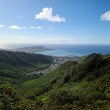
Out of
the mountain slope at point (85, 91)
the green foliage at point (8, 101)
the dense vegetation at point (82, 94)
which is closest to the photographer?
the green foliage at point (8, 101)

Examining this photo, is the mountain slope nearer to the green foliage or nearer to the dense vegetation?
the dense vegetation

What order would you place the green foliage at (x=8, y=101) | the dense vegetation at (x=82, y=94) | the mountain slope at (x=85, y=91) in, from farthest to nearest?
the mountain slope at (x=85, y=91)
the dense vegetation at (x=82, y=94)
the green foliage at (x=8, y=101)

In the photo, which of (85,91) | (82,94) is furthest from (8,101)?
(85,91)

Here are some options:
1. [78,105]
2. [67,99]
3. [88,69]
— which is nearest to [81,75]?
[88,69]

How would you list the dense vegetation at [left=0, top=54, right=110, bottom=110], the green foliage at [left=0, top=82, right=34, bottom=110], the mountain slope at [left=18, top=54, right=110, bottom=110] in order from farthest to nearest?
the mountain slope at [left=18, top=54, right=110, bottom=110], the dense vegetation at [left=0, top=54, right=110, bottom=110], the green foliage at [left=0, top=82, right=34, bottom=110]

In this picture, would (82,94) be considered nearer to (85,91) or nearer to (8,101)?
(85,91)

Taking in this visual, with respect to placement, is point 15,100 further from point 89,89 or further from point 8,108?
point 89,89

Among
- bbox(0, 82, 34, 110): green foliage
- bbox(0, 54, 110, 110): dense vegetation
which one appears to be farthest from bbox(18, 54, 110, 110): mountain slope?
bbox(0, 82, 34, 110): green foliage

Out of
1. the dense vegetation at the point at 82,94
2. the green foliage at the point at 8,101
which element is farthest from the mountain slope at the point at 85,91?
the green foliage at the point at 8,101

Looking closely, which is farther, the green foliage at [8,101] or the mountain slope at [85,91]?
the mountain slope at [85,91]

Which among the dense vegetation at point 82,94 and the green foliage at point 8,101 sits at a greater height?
the green foliage at point 8,101

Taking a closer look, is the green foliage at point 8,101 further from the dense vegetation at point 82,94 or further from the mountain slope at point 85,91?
the mountain slope at point 85,91
